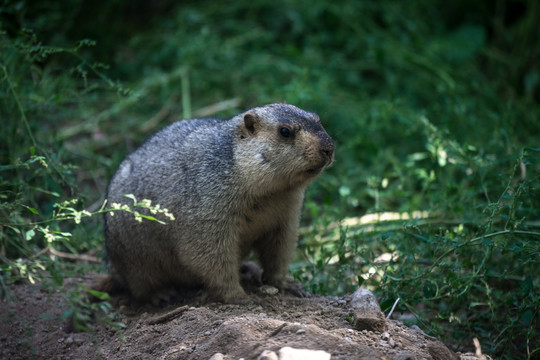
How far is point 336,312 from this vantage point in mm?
4727

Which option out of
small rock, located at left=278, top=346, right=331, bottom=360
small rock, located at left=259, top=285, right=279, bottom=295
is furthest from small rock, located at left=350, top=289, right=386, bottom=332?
small rock, located at left=259, top=285, right=279, bottom=295

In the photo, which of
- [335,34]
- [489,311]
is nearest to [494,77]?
[335,34]

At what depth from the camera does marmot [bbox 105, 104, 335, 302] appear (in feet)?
16.4

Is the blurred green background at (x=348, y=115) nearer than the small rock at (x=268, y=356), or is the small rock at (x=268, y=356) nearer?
the small rock at (x=268, y=356)

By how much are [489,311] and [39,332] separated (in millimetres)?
4075

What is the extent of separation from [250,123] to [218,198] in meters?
0.75

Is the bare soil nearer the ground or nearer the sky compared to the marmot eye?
nearer the ground

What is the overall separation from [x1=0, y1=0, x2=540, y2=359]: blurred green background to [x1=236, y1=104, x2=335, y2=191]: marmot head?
100 centimetres

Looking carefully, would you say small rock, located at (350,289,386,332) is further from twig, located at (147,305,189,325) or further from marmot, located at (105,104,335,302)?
twig, located at (147,305,189,325)

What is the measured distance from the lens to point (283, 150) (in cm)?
496

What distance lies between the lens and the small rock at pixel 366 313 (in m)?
4.32

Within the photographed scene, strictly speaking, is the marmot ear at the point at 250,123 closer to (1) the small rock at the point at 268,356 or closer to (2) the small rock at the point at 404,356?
(1) the small rock at the point at 268,356

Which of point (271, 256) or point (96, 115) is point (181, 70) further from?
point (271, 256)

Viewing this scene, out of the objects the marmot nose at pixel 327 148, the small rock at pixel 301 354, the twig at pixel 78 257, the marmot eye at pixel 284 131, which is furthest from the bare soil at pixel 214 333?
the marmot eye at pixel 284 131
